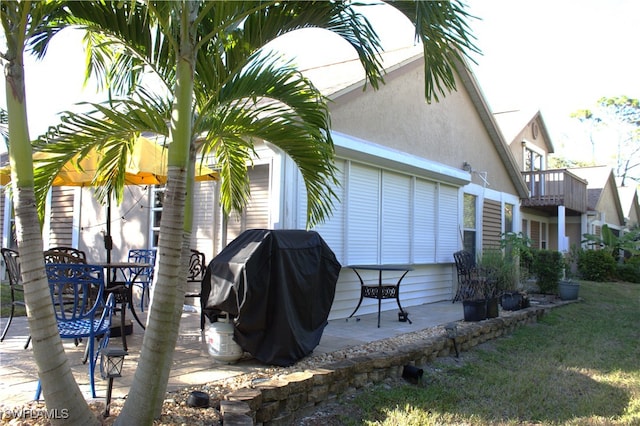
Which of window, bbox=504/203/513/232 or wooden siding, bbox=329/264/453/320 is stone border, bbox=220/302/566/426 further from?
window, bbox=504/203/513/232

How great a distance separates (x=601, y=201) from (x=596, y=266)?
759cm

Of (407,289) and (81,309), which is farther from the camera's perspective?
(407,289)

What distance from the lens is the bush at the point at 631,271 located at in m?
18.4

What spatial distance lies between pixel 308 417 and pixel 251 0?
10.6ft

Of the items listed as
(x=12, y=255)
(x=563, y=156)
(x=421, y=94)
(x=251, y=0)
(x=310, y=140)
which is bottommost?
(x=12, y=255)

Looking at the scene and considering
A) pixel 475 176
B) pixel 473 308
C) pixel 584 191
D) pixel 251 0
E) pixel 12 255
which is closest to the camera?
pixel 251 0

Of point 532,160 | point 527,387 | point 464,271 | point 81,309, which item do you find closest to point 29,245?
point 81,309

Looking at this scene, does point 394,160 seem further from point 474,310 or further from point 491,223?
point 491,223

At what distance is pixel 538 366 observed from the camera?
5.94 m

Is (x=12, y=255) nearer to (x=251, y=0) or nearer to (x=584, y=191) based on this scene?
(x=251, y=0)

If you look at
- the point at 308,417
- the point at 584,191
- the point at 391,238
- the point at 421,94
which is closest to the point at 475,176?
the point at 421,94

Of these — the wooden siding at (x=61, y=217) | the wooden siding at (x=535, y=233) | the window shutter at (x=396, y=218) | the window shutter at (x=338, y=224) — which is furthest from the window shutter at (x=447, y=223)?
the wooden siding at (x=535, y=233)

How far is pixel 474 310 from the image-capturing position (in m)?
7.46

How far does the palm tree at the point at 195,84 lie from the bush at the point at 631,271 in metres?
17.7
